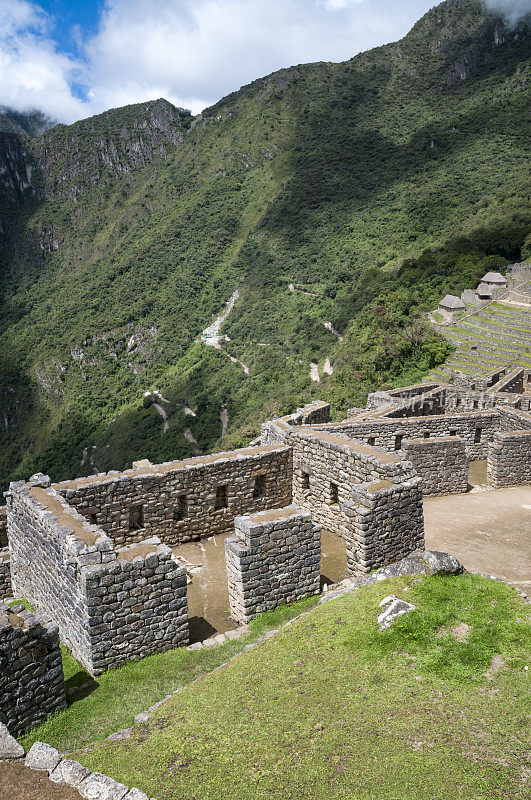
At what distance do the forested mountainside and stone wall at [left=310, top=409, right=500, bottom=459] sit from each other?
15.4 metres

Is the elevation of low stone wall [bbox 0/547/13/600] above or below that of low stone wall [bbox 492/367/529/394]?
below

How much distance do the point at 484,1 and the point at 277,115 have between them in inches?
2967

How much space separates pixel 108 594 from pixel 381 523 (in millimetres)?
4464

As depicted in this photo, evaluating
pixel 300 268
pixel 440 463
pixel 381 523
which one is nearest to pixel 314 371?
pixel 300 268

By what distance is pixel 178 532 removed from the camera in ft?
38.4

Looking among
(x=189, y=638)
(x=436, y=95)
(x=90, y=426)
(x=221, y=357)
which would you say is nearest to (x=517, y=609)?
(x=189, y=638)

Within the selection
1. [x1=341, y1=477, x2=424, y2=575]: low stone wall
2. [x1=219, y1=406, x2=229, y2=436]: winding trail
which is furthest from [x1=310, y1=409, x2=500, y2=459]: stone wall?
[x1=219, y1=406, x2=229, y2=436]: winding trail

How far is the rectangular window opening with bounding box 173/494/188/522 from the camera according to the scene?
456 inches

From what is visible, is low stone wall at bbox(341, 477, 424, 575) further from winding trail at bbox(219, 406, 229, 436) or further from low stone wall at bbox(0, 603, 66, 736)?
winding trail at bbox(219, 406, 229, 436)

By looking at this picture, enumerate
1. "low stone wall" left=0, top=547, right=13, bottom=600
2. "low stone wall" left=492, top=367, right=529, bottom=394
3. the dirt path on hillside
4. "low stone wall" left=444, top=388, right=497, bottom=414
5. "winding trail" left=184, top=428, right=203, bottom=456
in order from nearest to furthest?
"low stone wall" left=0, top=547, right=13, bottom=600 → "low stone wall" left=444, top=388, right=497, bottom=414 → "low stone wall" left=492, top=367, right=529, bottom=394 → the dirt path on hillside → "winding trail" left=184, top=428, right=203, bottom=456

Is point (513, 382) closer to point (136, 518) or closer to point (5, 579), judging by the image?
point (136, 518)

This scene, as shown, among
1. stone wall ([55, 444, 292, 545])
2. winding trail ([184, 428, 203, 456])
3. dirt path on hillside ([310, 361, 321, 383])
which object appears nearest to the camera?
stone wall ([55, 444, 292, 545])

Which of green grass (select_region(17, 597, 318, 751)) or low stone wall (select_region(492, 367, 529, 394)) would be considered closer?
green grass (select_region(17, 597, 318, 751))

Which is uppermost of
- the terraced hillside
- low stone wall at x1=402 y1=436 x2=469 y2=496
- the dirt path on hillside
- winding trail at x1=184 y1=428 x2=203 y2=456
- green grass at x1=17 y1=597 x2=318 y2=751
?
the terraced hillside
